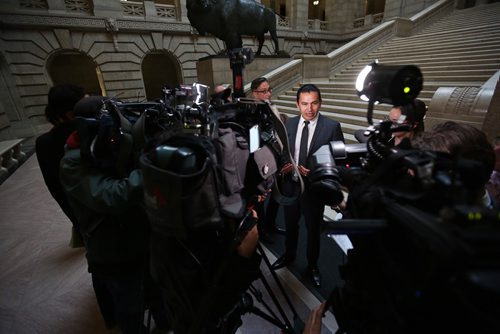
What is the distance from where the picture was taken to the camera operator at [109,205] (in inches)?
43.7

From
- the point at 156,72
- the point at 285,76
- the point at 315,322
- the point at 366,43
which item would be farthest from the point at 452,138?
the point at 156,72

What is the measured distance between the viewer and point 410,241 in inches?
22.5

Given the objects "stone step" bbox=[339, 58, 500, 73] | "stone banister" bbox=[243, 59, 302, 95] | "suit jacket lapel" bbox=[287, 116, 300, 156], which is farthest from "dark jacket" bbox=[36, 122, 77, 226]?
"stone banister" bbox=[243, 59, 302, 95]

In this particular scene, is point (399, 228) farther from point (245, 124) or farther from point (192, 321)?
point (192, 321)

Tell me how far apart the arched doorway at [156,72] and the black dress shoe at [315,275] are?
16.1 m

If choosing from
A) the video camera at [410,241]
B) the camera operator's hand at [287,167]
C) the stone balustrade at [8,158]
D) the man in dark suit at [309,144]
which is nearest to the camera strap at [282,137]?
the camera operator's hand at [287,167]

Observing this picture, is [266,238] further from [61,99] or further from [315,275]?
[61,99]

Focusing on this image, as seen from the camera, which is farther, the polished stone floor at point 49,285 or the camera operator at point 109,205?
the polished stone floor at point 49,285

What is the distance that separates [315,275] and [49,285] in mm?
2877

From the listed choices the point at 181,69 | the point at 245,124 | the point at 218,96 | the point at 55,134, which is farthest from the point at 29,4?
the point at 245,124

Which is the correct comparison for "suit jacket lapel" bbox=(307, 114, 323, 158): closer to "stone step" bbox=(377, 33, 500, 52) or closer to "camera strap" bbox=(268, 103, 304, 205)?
"camera strap" bbox=(268, 103, 304, 205)

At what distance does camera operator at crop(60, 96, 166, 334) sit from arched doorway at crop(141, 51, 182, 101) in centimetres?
1624

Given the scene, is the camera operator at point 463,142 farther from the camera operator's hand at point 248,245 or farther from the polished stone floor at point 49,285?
the polished stone floor at point 49,285

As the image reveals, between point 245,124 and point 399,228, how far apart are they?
787 mm
